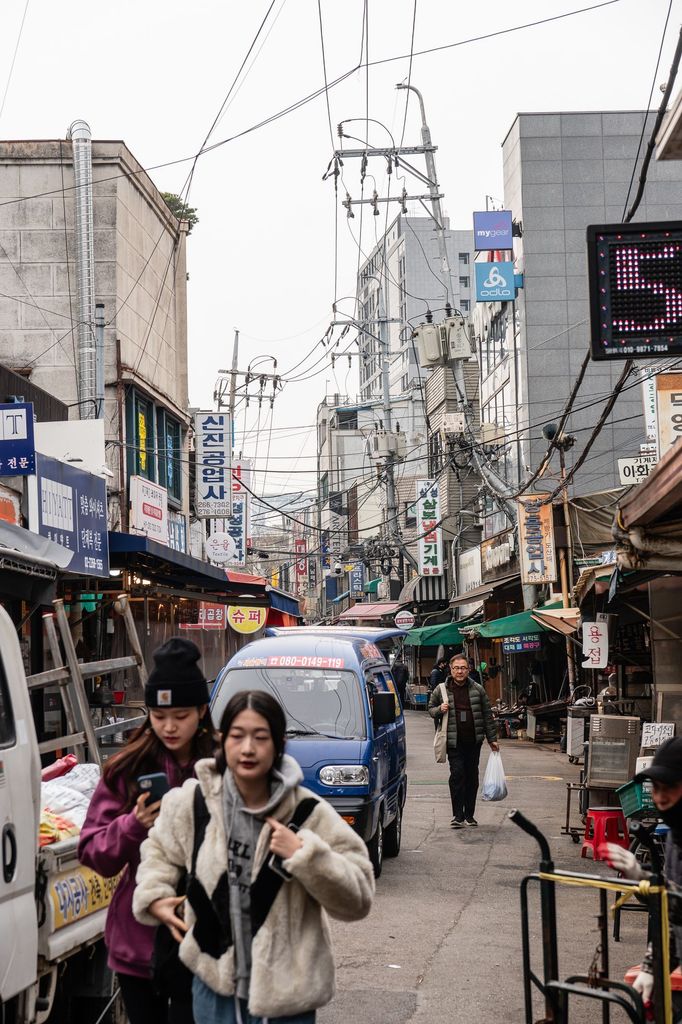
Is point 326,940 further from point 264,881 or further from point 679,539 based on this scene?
point 679,539

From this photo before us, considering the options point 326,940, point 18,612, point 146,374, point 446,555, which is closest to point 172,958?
point 326,940

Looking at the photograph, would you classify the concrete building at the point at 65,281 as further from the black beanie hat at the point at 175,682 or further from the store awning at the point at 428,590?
the store awning at the point at 428,590

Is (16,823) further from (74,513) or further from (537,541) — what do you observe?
(537,541)

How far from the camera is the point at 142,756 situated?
14.2ft

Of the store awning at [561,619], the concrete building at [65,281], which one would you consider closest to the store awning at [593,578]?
the store awning at [561,619]

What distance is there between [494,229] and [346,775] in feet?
99.8

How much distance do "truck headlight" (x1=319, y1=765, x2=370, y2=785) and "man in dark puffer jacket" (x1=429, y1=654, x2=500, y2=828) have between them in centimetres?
323

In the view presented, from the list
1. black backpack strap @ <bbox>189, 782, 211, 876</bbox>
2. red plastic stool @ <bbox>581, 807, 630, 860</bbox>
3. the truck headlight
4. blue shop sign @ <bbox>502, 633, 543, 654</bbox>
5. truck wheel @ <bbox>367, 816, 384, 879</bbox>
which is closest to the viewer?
black backpack strap @ <bbox>189, 782, 211, 876</bbox>

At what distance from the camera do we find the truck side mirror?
12.0 meters

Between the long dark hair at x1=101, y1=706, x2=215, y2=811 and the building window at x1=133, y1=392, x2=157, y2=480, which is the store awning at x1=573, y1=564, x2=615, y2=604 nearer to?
the long dark hair at x1=101, y1=706, x2=215, y2=811

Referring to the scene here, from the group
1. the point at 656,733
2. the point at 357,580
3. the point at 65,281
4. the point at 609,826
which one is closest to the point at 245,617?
the point at 65,281

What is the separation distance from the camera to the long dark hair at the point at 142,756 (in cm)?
430

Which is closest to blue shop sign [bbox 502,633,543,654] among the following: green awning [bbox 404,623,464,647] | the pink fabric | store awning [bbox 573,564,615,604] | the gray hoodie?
green awning [bbox 404,623,464,647]

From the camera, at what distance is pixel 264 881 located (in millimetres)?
3492
